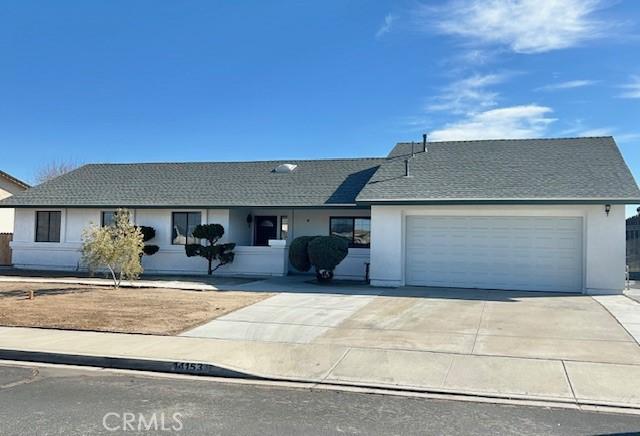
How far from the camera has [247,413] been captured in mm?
6207

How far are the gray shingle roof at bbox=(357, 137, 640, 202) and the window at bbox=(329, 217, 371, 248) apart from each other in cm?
277

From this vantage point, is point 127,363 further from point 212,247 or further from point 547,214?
point 212,247

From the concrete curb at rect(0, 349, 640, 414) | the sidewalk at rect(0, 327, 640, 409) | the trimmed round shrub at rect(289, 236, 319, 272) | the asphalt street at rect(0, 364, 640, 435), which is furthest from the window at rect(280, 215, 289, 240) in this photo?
the asphalt street at rect(0, 364, 640, 435)

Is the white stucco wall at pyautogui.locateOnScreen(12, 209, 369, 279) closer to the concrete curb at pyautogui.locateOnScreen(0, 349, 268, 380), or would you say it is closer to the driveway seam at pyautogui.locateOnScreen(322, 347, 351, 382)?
the driveway seam at pyautogui.locateOnScreen(322, 347, 351, 382)

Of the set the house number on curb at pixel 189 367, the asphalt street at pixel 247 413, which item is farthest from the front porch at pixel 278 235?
the asphalt street at pixel 247 413

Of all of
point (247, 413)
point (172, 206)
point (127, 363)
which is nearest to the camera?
point (247, 413)

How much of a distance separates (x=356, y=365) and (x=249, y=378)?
1.61 m

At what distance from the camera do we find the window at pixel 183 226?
Answer: 23.8m

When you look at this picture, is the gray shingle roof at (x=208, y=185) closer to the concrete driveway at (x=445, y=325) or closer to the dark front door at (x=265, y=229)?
the dark front door at (x=265, y=229)

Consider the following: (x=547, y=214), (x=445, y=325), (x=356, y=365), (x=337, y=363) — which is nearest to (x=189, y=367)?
(x=337, y=363)

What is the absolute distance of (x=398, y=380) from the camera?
7594 mm

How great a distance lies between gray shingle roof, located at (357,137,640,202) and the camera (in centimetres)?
1730

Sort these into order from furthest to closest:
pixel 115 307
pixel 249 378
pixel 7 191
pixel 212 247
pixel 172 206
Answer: pixel 7 191 → pixel 172 206 → pixel 212 247 → pixel 115 307 → pixel 249 378

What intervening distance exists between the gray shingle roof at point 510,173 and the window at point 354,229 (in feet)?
9.10
